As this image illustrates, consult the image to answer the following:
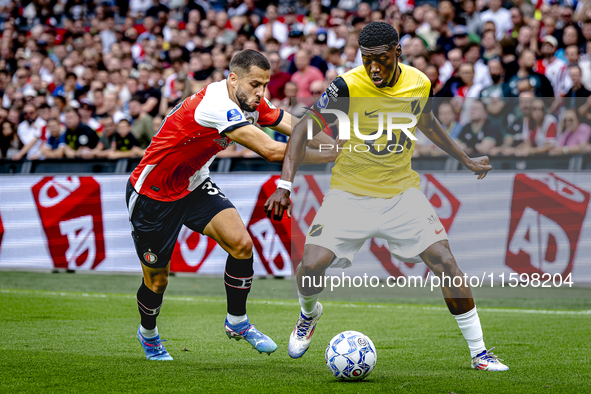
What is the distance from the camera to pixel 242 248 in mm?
5109

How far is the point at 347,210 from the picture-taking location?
499 centimetres

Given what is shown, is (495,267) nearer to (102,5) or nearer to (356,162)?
(356,162)

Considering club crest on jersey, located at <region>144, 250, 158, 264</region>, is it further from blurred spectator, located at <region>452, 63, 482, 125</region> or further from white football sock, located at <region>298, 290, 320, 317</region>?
blurred spectator, located at <region>452, 63, 482, 125</region>

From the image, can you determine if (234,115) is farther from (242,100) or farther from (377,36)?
(377,36)

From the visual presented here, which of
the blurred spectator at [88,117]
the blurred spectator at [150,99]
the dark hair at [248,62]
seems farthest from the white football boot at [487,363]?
the blurred spectator at [88,117]

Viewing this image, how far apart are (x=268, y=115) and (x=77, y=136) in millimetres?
7465

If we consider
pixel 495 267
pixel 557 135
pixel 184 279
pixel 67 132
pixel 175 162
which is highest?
pixel 175 162

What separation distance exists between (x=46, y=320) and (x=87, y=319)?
1.32ft

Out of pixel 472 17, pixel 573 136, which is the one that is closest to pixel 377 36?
pixel 573 136

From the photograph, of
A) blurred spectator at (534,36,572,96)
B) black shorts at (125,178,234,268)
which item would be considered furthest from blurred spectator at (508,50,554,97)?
black shorts at (125,178,234,268)

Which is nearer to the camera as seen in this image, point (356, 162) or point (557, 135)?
point (356, 162)

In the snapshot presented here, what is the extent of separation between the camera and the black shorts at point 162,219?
5.09 m

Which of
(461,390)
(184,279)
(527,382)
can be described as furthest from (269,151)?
(184,279)

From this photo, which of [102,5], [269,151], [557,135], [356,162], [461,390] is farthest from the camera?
[102,5]
